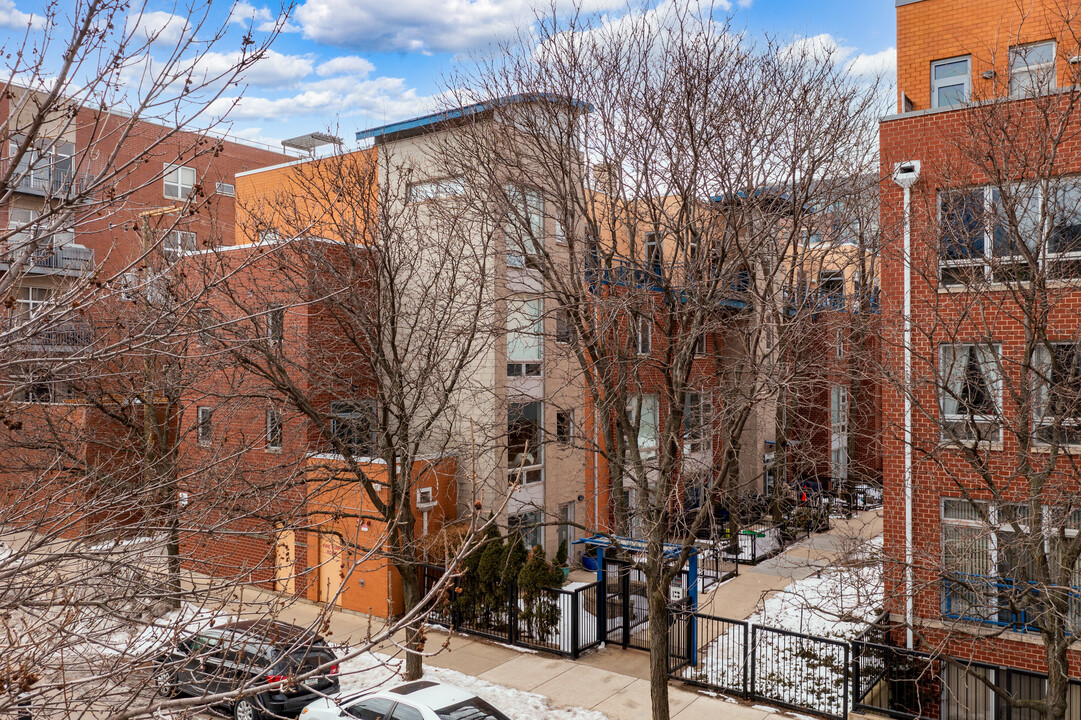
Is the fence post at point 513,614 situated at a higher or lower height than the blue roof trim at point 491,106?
lower

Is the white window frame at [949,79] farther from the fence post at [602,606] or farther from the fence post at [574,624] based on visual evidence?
the fence post at [574,624]

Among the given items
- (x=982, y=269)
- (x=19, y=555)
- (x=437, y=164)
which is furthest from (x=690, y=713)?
(x=437, y=164)

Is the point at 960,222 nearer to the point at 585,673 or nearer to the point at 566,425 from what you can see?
the point at 566,425

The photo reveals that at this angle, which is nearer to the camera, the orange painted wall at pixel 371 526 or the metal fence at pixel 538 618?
the metal fence at pixel 538 618

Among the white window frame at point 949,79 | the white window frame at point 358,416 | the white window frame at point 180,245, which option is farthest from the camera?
the white window frame at point 949,79

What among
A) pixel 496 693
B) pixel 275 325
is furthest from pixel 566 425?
pixel 275 325

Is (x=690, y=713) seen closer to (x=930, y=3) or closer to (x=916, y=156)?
(x=916, y=156)

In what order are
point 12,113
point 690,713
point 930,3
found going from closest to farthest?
point 12,113
point 690,713
point 930,3

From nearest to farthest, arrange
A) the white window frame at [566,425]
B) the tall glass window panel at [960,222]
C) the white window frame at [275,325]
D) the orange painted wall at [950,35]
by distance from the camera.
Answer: the white window frame at [275,325] < the tall glass window panel at [960,222] < the white window frame at [566,425] < the orange painted wall at [950,35]

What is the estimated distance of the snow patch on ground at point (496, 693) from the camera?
42.1 ft

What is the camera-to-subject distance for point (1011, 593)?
942 centimetres

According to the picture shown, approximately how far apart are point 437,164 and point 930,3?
38.9 feet

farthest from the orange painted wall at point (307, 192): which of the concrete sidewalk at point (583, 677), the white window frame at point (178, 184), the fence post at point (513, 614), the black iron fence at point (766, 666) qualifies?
the black iron fence at point (766, 666)

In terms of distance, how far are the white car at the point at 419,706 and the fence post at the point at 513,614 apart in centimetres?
498
